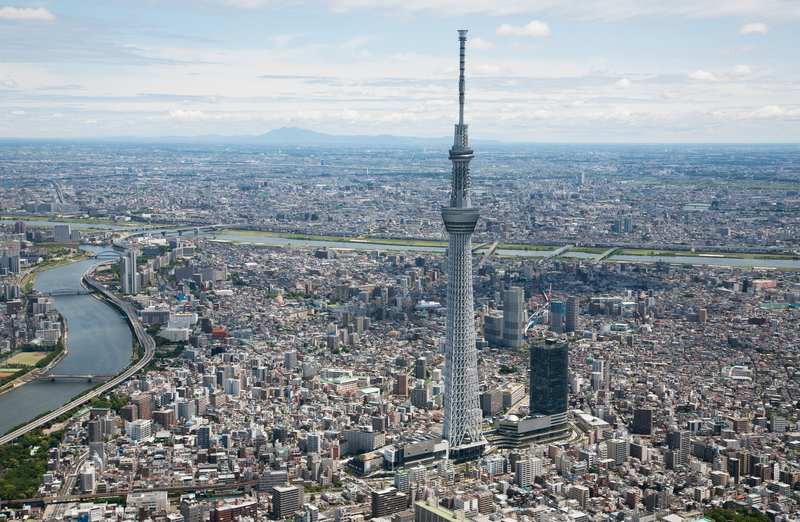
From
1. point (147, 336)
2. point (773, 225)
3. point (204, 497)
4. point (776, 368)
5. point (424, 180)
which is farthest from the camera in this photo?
point (424, 180)

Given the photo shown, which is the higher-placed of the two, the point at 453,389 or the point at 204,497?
the point at 453,389

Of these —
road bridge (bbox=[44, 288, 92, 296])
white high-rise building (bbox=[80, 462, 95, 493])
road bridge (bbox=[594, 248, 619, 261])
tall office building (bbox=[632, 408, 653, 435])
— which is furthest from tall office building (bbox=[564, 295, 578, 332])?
road bridge (bbox=[44, 288, 92, 296])

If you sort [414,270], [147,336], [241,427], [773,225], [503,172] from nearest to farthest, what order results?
[241,427] < [147,336] < [414,270] < [773,225] < [503,172]

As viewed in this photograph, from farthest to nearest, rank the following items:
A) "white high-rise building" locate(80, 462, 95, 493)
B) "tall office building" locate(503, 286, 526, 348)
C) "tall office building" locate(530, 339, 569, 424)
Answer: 1. "tall office building" locate(503, 286, 526, 348)
2. "tall office building" locate(530, 339, 569, 424)
3. "white high-rise building" locate(80, 462, 95, 493)

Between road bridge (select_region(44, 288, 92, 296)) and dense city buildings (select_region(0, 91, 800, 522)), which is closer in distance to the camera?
dense city buildings (select_region(0, 91, 800, 522))

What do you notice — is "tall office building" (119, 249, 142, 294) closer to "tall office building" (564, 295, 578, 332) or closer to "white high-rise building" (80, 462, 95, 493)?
"tall office building" (564, 295, 578, 332)

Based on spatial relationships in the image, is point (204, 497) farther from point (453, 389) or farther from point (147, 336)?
point (147, 336)

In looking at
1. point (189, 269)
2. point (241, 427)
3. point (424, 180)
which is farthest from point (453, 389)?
point (424, 180)
